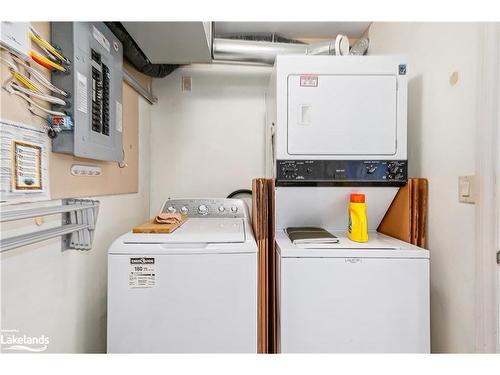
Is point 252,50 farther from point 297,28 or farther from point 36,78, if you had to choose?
point 36,78

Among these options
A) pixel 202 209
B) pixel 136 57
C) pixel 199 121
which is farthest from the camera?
pixel 199 121

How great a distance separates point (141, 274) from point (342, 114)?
1.32 metres

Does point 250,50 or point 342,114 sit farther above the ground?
point 250,50

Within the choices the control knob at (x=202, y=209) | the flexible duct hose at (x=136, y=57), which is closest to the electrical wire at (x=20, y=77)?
the flexible duct hose at (x=136, y=57)

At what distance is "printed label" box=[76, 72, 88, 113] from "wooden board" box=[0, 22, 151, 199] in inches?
4.4

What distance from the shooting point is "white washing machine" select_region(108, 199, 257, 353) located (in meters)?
1.12

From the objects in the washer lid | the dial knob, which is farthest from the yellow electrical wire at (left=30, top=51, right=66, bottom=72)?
the dial knob

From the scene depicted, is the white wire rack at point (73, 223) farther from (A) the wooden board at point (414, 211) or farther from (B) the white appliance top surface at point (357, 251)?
(A) the wooden board at point (414, 211)

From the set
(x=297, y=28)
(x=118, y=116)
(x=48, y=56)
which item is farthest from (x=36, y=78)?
(x=297, y=28)

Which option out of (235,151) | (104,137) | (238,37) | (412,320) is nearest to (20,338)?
(104,137)

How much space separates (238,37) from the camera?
7.34ft

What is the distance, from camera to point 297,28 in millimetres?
2195

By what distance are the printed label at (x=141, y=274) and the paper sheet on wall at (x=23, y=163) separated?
1.52 ft
